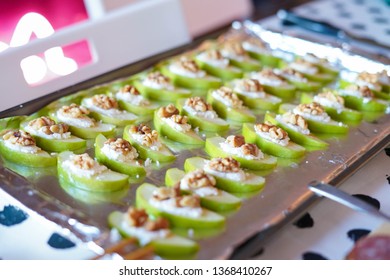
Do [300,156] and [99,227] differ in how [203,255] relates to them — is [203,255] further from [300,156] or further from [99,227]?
[300,156]

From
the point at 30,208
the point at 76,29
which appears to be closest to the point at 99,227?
the point at 30,208

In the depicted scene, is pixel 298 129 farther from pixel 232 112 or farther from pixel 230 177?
pixel 230 177

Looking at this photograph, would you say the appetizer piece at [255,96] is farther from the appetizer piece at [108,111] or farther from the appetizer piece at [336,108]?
the appetizer piece at [108,111]

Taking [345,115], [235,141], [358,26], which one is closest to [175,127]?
[235,141]

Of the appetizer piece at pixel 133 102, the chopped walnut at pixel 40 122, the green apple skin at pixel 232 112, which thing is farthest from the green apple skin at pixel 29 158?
the green apple skin at pixel 232 112

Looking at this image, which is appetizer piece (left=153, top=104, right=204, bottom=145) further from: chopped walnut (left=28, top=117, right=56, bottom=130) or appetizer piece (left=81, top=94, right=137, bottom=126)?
chopped walnut (left=28, top=117, right=56, bottom=130)

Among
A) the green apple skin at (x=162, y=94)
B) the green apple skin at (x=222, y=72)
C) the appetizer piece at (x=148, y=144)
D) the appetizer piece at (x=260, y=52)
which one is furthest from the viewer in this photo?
the appetizer piece at (x=260, y=52)

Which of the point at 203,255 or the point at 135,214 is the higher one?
the point at 135,214

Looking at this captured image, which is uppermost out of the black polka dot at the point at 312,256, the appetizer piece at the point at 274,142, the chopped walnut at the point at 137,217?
the chopped walnut at the point at 137,217

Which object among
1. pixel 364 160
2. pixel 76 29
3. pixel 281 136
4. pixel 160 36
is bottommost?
pixel 364 160
